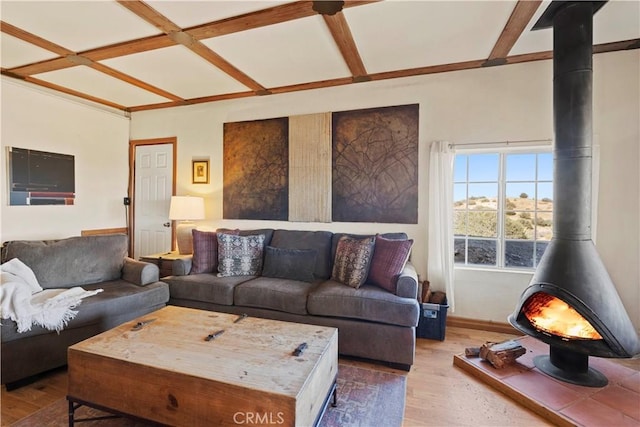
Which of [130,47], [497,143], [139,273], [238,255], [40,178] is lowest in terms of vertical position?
[139,273]

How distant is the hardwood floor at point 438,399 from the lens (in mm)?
1700

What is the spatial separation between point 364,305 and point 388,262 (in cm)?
46

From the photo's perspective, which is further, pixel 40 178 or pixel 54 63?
pixel 40 178

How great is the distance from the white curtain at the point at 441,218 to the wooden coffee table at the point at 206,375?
1609 millimetres

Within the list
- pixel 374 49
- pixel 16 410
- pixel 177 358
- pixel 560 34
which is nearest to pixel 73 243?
pixel 16 410

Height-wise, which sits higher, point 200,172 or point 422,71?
point 422,71

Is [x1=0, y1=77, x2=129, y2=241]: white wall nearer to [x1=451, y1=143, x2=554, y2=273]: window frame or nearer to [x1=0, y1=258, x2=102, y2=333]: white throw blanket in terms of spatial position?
[x1=0, y1=258, x2=102, y2=333]: white throw blanket

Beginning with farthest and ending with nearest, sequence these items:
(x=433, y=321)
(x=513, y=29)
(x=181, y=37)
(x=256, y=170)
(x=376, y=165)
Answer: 1. (x=256, y=170)
2. (x=376, y=165)
3. (x=433, y=321)
4. (x=181, y=37)
5. (x=513, y=29)

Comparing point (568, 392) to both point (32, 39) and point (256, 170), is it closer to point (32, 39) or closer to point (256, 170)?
point (256, 170)

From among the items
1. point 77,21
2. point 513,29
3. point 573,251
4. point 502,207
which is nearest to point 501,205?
point 502,207

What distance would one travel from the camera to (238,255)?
9.85ft

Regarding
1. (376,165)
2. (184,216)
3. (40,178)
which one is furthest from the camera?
(184,216)

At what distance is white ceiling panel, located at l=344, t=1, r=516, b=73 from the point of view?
2.00m

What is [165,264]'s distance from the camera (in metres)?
3.24
